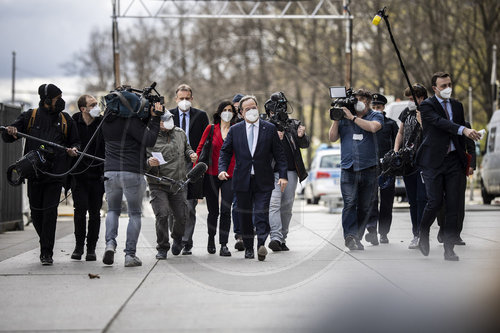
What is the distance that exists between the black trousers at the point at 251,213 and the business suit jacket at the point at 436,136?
1.83 metres

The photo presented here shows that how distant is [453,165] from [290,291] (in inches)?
118

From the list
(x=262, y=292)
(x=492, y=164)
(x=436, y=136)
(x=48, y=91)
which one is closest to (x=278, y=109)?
(x=436, y=136)

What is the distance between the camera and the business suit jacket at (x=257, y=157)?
394 inches

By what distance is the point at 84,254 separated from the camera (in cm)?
1074

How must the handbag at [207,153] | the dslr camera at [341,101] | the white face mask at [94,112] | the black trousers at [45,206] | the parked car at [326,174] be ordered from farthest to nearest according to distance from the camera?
the parked car at [326,174]
the dslr camera at [341,101]
the handbag at [207,153]
the white face mask at [94,112]
the black trousers at [45,206]

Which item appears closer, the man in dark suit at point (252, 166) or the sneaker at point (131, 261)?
the sneaker at point (131, 261)

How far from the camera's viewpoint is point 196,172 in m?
9.99

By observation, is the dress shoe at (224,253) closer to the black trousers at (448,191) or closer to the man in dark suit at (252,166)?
the man in dark suit at (252,166)

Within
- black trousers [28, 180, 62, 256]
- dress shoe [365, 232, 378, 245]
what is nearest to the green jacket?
black trousers [28, 180, 62, 256]

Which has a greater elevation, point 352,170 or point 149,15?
point 149,15

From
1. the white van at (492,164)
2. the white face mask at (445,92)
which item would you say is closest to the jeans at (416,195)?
the white face mask at (445,92)

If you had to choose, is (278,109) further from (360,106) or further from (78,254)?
(78,254)

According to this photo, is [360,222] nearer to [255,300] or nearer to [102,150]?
[102,150]

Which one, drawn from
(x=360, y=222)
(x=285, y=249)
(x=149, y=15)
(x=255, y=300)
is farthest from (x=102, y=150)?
(x=149, y=15)
